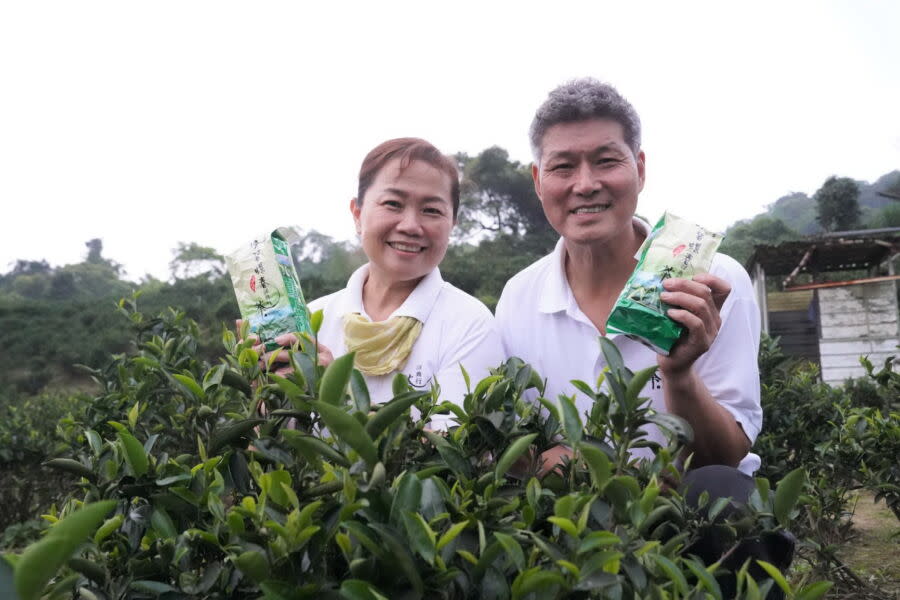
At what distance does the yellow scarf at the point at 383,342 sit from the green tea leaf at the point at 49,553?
1.52 meters

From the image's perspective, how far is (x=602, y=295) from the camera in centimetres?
221

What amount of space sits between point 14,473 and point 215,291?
9.39 meters

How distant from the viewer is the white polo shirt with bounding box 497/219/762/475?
6.25ft

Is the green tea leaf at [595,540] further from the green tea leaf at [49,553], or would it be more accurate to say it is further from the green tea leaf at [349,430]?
the green tea leaf at [49,553]

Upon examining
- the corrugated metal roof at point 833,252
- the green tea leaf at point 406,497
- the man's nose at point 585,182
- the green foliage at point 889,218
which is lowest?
the green tea leaf at point 406,497

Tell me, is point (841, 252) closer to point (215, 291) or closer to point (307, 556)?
point (215, 291)

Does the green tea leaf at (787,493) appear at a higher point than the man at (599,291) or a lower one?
lower

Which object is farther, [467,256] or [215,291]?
[467,256]

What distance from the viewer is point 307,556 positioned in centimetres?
87

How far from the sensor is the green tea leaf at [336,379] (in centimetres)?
90

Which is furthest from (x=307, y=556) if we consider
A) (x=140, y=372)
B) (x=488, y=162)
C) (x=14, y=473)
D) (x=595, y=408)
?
(x=488, y=162)

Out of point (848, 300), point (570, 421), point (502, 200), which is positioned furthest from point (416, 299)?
point (502, 200)

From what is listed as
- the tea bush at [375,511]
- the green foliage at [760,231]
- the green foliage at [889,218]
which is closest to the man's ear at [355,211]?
the tea bush at [375,511]

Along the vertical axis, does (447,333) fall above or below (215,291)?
below
